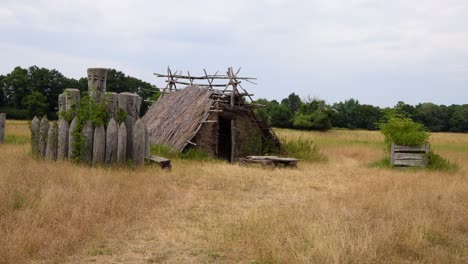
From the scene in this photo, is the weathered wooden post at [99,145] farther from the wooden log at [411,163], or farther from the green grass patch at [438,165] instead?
the green grass patch at [438,165]

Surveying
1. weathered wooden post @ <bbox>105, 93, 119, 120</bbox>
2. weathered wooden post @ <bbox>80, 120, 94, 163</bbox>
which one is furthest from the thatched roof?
weathered wooden post @ <bbox>80, 120, 94, 163</bbox>

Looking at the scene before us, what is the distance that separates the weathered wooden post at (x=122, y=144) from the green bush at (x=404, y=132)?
9.06 m

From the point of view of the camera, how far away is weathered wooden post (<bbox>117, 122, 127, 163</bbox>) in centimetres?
1170

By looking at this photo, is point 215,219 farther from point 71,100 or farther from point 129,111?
point 71,100

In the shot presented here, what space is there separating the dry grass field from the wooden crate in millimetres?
4383

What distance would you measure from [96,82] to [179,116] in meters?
6.41

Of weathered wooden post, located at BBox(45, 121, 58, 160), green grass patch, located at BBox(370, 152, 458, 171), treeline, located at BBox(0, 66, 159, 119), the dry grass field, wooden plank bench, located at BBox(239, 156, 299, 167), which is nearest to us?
the dry grass field

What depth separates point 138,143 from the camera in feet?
39.3

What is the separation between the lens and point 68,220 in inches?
241

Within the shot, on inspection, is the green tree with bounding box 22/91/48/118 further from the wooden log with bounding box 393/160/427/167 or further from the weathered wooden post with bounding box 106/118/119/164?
the wooden log with bounding box 393/160/427/167

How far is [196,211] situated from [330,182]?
17.5 ft

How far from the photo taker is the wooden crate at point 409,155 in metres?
15.2

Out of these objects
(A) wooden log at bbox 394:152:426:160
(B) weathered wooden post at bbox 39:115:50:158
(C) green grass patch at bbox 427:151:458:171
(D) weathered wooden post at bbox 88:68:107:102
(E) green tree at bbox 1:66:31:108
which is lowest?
(C) green grass patch at bbox 427:151:458:171

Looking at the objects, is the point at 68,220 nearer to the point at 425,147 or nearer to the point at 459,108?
the point at 425,147
